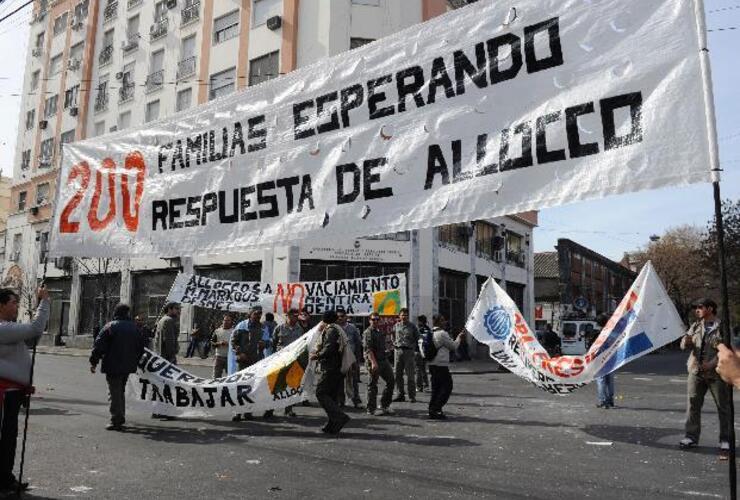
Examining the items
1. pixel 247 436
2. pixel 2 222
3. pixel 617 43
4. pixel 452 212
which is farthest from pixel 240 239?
pixel 2 222

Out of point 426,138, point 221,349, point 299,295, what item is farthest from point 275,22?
point 426,138

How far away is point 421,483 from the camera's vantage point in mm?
5887

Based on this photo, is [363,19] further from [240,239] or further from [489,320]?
[240,239]

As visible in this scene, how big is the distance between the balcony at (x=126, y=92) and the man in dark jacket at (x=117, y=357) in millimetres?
29020

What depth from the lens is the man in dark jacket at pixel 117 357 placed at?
8.72 metres

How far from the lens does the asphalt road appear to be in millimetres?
5660

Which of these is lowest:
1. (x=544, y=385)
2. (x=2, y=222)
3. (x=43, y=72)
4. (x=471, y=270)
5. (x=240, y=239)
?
(x=544, y=385)

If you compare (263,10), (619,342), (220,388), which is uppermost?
(263,10)

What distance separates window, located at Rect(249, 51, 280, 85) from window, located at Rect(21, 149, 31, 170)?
22.5m

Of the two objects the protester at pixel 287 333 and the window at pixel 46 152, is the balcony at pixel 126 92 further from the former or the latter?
the protester at pixel 287 333

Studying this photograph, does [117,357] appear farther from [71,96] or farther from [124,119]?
[71,96]

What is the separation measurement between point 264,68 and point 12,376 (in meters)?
25.1

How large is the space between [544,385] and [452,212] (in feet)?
21.3

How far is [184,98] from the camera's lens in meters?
31.7
